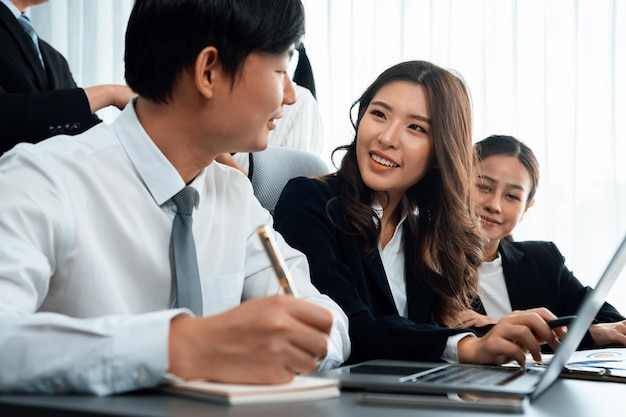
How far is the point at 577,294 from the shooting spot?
2.22 m

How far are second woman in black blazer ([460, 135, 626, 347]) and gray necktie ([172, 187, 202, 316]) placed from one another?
1.28 meters

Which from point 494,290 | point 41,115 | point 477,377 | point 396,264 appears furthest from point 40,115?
point 494,290

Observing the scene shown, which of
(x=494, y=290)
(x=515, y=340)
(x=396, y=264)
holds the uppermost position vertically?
(x=515, y=340)

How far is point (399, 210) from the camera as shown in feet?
6.36

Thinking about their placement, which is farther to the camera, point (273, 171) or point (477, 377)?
point (273, 171)

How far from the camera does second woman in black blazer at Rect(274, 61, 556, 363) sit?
164 cm

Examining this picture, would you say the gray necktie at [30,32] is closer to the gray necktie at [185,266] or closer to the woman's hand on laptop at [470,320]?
the gray necktie at [185,266]

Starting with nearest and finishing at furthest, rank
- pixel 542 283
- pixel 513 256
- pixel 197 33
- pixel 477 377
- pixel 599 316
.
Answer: pixel 477 377, pixel 197 33, pixel 599 316, pixel 542 283, pixel 513 256

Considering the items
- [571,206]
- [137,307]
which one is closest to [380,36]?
[571,206]

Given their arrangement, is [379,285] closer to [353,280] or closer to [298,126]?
[353,280]

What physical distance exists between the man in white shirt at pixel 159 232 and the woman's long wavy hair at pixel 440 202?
55cm

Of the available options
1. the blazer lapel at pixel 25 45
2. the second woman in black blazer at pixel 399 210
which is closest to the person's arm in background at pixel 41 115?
the blazer lapel at pixel 25 45

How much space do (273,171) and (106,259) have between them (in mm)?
865

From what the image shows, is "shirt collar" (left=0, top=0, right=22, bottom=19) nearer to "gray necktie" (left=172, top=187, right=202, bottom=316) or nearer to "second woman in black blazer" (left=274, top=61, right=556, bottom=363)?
"second woman in black blazer" (left=274, top=61, right=556, bottom=363)
